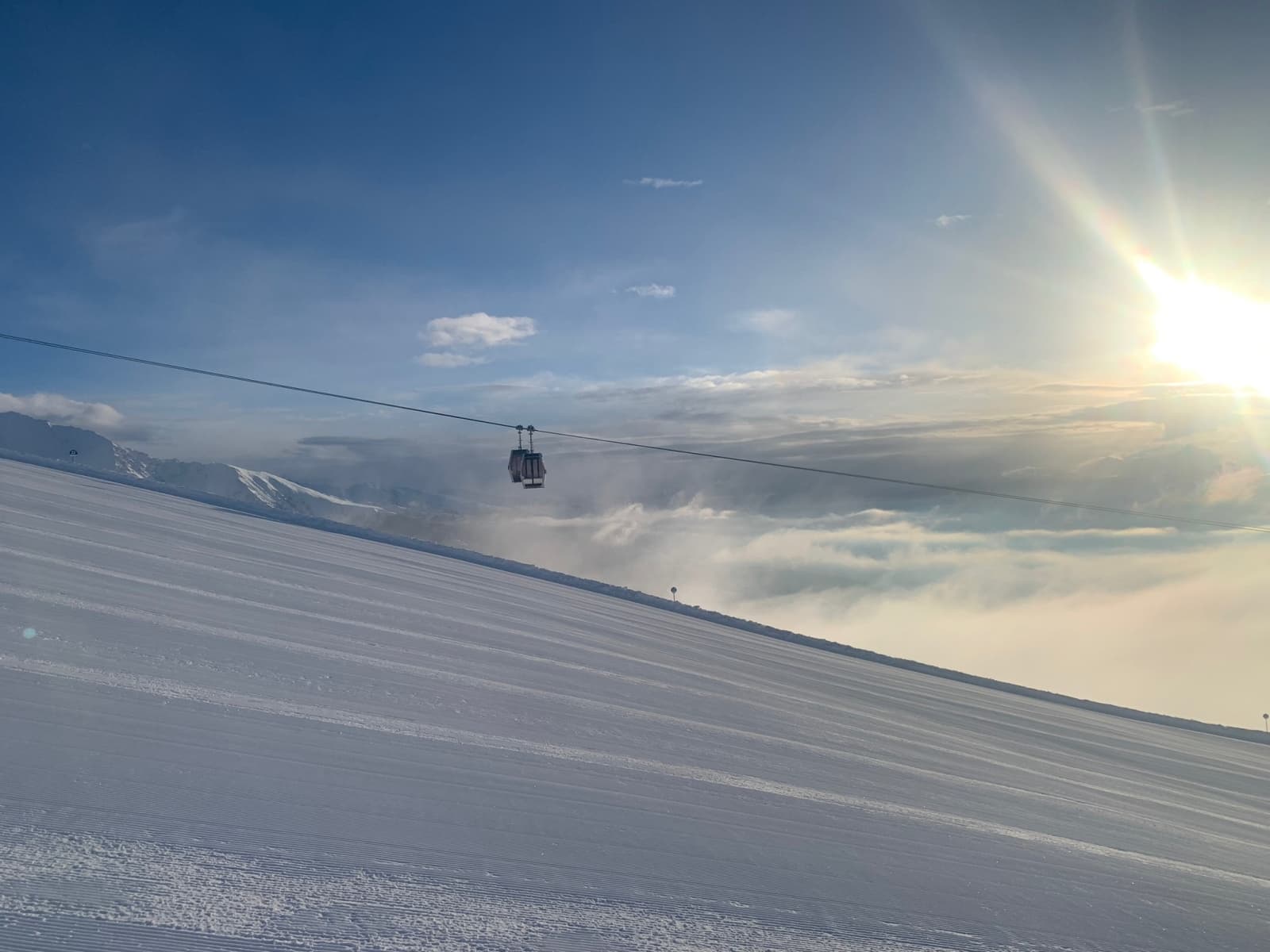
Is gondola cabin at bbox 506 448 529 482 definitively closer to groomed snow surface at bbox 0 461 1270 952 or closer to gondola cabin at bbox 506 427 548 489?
gondola cabin at bbox 506 427 548 489

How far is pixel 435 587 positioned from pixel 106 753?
570 cm

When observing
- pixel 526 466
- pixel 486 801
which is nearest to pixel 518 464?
pixel 526 466

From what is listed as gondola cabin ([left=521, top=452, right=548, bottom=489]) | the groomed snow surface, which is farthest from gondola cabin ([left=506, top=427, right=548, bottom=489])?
the groomed snow surface

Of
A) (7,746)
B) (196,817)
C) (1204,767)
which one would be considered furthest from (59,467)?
(1204,767)

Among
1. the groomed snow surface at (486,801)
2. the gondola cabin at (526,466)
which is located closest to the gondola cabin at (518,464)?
the gondola cabin at (526,466)

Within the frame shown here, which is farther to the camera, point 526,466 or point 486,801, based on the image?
point 526,466

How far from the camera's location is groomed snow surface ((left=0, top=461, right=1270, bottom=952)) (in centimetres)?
243

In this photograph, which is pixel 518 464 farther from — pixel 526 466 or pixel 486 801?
pixel 486 801

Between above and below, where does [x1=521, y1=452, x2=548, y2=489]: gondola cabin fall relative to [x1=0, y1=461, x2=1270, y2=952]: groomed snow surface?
above

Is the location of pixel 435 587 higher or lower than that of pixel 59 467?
lower

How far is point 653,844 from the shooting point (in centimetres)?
319

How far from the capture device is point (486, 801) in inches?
130

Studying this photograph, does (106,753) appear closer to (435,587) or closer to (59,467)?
(435,587)

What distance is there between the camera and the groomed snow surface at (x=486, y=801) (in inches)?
95.6
